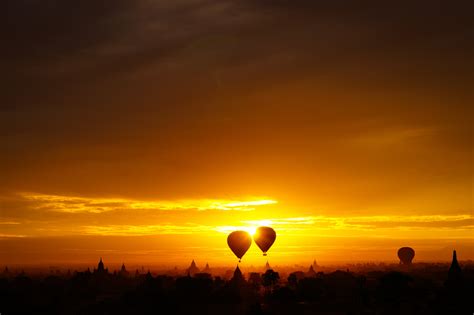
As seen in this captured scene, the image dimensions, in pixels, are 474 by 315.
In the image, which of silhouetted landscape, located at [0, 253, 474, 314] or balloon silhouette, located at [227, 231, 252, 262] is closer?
silhouetted landscape, located at [0, 253, 474, 314]

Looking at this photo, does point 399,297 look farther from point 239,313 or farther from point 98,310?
point 98,310

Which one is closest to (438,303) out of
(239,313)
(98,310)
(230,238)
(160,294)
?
(239,313)

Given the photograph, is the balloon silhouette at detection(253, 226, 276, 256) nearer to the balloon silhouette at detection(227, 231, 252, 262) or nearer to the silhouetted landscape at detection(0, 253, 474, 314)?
the balloon silhouette at detection(227, 231, 252, 262)

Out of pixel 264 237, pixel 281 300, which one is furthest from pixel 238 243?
pixel 281 300

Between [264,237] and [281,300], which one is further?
[264,237]

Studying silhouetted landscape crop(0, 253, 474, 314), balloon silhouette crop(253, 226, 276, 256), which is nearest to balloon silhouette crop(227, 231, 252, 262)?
balloon silhouette crop(253, 226, 276, 256)

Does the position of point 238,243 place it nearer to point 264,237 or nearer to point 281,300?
point 264,237

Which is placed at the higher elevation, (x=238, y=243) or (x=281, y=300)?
(x=238, y=243)

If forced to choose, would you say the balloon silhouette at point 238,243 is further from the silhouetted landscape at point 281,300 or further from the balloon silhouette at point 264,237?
the silhouetted landscape at point 281,300
